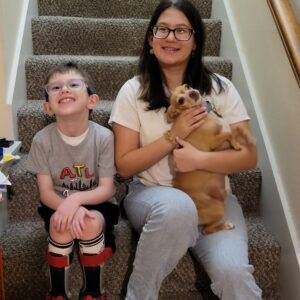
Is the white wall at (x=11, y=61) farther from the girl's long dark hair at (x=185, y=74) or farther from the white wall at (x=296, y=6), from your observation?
the white wall at (x=296, y=6)

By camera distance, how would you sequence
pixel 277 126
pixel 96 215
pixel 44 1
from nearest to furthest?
1. pixel 96 215
2. pixel 277 126
3. pixel 44 1

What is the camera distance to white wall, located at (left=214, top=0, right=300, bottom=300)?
1293 millimetres

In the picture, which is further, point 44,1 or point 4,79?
point 44,1

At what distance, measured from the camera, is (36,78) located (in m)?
1.78

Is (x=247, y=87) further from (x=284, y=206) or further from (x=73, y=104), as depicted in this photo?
(x=73, y=104)

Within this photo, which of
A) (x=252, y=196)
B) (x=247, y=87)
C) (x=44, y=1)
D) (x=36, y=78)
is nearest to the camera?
(x=252, y=196)

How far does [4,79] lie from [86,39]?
0.62 meters

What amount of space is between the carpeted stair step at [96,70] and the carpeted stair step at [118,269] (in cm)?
69

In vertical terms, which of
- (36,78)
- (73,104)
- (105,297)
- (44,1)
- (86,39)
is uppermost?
(44,1)

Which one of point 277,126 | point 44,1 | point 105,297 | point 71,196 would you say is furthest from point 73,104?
point 44,1

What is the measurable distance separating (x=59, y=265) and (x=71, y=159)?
32 cm

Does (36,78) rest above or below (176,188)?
above

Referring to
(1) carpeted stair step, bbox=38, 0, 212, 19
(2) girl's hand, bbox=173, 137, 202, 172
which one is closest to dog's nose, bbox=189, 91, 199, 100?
(2) girl's hand, bbox=173, 137, 202, 172

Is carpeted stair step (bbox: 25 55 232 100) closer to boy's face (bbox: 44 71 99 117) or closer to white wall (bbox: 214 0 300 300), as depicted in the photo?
white wall (bbox: 214 0 300 300)
